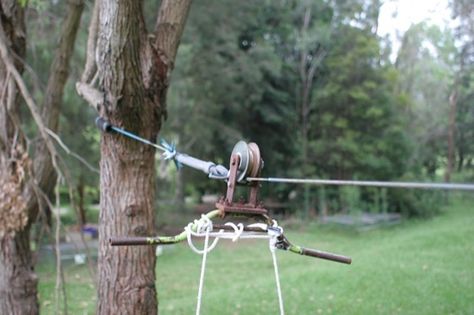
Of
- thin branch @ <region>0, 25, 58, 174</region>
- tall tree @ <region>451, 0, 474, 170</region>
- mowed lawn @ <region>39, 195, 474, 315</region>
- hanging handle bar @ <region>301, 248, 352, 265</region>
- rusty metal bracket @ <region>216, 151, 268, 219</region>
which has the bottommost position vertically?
mowed lawn @ <region>39, 195, 474, 315</region>

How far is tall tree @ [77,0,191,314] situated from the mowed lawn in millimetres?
3139

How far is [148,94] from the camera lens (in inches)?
108

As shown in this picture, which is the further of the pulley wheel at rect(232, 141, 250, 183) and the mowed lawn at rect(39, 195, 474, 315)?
the mowed lawn at rect(39, 195, 474, 315)

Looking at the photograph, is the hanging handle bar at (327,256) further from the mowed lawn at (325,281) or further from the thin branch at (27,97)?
the mowed lawn at (325,281)

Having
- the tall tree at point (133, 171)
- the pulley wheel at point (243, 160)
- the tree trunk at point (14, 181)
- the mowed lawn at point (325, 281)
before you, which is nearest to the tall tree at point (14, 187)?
the tree trunk at point (14, 181)

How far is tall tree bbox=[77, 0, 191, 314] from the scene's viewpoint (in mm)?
2662

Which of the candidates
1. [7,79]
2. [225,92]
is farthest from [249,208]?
[225,92]

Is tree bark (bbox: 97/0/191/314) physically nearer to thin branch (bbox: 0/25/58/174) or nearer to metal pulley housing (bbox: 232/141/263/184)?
thin branch (bbox: 0/25/58/174)

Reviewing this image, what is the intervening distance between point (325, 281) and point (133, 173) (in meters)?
5.05

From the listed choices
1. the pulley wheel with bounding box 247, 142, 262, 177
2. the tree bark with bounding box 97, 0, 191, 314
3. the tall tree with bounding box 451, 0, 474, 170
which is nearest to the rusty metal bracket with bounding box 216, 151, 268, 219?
the pulley wheel with bounding box 247, 142, 262, 177

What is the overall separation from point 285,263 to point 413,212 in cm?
848

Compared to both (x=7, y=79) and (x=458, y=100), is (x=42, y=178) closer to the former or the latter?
(x=7, y=79)

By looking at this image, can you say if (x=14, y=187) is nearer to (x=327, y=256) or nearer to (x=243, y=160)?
(x=243, y=160)

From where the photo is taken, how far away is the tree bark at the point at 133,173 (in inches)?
105
